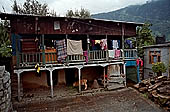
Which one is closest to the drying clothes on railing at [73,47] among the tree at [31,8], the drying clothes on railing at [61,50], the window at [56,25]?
the drying clothes on railing at [61,50]

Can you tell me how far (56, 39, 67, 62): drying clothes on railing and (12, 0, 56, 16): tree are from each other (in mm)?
12105

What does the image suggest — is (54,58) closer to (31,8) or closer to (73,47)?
(73,47)

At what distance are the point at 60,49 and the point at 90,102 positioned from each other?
15.3 ft

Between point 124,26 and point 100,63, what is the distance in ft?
14.3

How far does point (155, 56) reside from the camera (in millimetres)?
13828

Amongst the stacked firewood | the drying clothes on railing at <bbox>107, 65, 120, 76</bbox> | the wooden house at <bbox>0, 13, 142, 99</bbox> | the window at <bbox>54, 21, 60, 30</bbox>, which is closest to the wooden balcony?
the wooden house at <bbox>0, 13, 142, 99</bbox>

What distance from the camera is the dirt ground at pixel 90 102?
7.55m

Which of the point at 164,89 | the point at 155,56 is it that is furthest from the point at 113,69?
the point at 155,56

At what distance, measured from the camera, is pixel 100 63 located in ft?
34.5

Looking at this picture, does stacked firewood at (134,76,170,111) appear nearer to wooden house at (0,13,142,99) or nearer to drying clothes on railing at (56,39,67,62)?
wooden house at (0,13,142,99)

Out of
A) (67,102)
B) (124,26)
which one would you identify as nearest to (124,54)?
(124,26)

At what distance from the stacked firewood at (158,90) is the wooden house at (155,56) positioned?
356 cm

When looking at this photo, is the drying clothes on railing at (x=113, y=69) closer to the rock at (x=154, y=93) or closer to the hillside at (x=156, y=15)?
the rock at (x=154, y=93)

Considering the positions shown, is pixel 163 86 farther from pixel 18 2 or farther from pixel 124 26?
pixel 18 2
